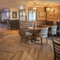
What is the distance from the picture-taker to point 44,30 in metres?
6.26

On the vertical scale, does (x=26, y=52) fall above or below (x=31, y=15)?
below

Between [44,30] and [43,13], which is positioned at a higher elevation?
[43,13]

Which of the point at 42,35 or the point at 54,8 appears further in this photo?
the point at 54,8

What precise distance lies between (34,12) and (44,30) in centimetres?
475

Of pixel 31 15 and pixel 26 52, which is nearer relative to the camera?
pixel 26 52

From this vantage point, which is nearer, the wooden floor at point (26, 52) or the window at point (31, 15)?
the wooden floor at point (26, 52)

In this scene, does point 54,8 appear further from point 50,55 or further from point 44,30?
point 50,55

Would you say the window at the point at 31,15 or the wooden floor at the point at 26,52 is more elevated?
the window at the point at 31,15

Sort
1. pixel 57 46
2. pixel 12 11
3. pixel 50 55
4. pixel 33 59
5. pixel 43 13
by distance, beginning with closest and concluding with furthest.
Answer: pixel 57 46, pixel 33 59, pixel 50 55, pixel 43 13, pixel 12 11

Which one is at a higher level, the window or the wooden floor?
the window

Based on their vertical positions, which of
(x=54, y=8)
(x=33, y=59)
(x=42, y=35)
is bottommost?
(x=33, y=59)

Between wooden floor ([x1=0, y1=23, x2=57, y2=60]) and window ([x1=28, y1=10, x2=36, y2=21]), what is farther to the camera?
window ([x1=28, y1=10, x2=36, y2=21])

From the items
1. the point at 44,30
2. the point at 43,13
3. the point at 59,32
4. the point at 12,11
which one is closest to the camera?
the point at 44,30

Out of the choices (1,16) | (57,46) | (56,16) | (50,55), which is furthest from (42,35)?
(1,16)
